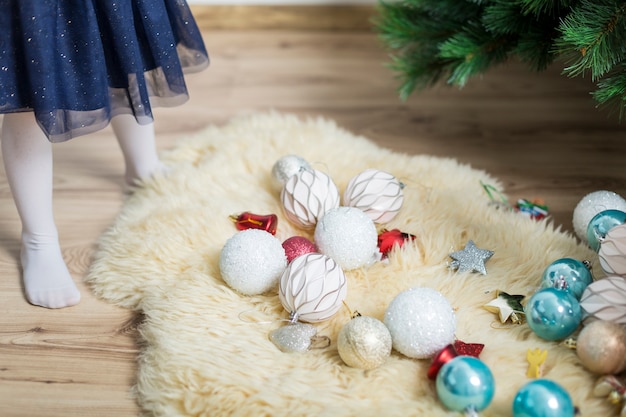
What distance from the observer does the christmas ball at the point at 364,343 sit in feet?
3.01

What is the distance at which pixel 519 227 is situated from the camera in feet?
3.91

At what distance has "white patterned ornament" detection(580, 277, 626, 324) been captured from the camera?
0.93 meters

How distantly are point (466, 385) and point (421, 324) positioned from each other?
0.38ft

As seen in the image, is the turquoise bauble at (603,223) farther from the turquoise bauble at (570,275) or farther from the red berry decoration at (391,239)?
the red berry decoration at (391,239)

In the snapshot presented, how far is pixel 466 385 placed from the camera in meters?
0.84

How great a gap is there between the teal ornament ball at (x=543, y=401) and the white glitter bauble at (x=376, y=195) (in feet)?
1.42

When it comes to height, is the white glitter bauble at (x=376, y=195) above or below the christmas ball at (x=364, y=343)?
above

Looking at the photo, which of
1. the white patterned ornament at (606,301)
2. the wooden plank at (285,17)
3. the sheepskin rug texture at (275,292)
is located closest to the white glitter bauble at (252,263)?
the sheepskin rug texture at (275,292)

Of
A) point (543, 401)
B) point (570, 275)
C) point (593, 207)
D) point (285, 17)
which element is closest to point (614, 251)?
Answer: point (570, 275)

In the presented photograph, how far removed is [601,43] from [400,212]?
428 mm

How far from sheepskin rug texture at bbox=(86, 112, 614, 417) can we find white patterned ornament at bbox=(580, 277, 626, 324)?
0.07m

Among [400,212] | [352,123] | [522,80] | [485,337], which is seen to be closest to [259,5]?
[352,123]

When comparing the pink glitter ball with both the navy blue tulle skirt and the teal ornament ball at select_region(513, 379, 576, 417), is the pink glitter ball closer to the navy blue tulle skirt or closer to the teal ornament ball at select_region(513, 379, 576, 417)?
the navy blue tulle skirt

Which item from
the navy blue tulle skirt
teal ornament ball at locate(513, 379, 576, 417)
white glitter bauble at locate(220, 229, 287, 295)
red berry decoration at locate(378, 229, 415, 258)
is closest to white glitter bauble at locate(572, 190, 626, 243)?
red berry decoration at locate(378, 229, 415, 258)
